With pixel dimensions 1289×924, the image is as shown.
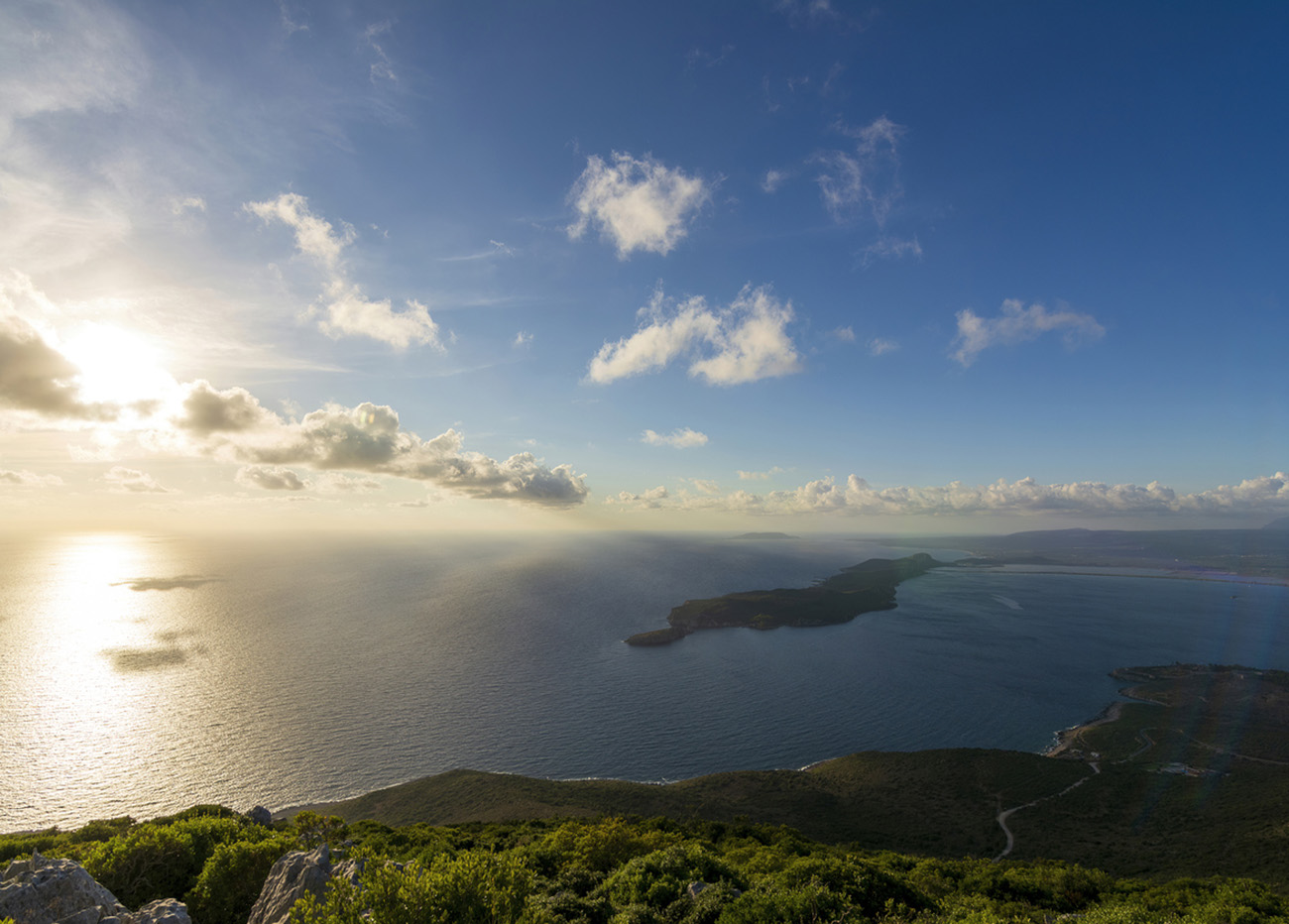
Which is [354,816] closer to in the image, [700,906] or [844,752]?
[700,906]

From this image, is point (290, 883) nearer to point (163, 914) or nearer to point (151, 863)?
point (163, 914)

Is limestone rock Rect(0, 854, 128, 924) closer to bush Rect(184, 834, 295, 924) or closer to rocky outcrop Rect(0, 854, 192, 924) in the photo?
rocky outcrop Rect(0, 854, 192, 924)

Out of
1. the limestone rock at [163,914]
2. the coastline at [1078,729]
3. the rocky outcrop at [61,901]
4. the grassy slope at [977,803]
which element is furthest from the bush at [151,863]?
the coastline at [1078,729]

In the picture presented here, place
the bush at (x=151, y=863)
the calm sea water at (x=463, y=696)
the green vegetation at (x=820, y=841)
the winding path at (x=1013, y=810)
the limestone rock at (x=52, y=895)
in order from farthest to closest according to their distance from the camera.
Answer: the calm sea water at (x=463, y=696) → the winding path at (x=1013, y=810) → the bush at (x=151, y=863) → the green vegetation at (x=820, y=841) → the limestone rock at (x=52, y=895)

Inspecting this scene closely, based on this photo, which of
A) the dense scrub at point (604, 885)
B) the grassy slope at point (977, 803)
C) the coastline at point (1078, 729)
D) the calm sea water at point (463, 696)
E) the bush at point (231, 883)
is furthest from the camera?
the coastline at point (1078, 729)

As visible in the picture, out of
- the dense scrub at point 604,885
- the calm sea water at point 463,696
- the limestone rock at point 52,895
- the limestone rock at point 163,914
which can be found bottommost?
the calm sea water at point 463,696

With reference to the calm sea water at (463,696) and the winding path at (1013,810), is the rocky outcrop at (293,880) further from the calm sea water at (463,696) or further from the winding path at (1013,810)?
the winding path at (1013,810)
